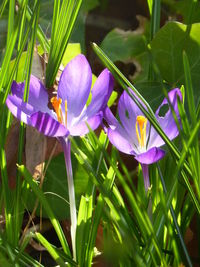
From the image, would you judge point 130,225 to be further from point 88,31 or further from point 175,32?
point 88,31

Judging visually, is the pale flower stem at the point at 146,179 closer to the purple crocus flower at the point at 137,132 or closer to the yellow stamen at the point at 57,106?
the purple crocus flower at the point at 137,132

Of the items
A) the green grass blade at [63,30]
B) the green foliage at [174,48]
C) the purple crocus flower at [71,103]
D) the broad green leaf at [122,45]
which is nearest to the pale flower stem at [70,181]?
the purple crocus flower at [71,103]

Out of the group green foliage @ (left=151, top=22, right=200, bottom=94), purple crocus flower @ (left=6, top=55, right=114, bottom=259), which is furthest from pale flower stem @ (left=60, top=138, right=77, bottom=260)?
green foliage @ (left=151, top=22, right=200, bottom=94)

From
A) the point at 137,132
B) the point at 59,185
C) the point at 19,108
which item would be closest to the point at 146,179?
the point at 137,132

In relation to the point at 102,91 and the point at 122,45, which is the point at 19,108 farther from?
the point at 122,45

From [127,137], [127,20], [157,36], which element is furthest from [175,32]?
[127,20]

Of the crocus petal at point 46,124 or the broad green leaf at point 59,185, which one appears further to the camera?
the broad green leaf at point 59,185

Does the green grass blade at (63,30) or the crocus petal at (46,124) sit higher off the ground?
the green grass blade at (63,30)
